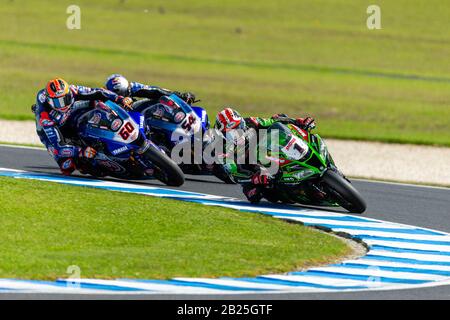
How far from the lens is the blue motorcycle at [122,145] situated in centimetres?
1728

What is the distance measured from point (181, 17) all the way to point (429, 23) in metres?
14.4

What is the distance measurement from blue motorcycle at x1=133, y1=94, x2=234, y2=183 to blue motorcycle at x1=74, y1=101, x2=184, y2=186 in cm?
36

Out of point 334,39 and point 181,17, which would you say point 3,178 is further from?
point 181,17

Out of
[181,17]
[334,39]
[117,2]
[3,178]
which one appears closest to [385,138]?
[3,178]

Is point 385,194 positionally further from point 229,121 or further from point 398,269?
point 398,269

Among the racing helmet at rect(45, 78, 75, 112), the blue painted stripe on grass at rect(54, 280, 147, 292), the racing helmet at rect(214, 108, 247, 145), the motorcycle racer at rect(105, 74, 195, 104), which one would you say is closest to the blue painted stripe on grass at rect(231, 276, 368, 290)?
the blue painted stripe on grass at rect(54, 280, 147, 292)

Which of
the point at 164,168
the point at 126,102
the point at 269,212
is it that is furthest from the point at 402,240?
the point at 126,102

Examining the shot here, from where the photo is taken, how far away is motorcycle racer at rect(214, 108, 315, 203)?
16391 millimetres

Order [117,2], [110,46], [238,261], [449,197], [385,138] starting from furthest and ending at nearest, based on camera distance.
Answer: [117,2] < [110,46] < [385,138] < [449,197] < [238,261]

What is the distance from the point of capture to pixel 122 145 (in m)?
17.3

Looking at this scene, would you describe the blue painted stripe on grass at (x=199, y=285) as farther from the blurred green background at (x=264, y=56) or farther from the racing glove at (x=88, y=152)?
the blurred green background at (x=264, y=56)

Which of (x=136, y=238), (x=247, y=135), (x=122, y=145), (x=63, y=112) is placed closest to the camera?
(x=136, y=238)

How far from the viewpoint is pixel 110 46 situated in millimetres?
49750

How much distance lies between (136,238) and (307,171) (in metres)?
3.68
